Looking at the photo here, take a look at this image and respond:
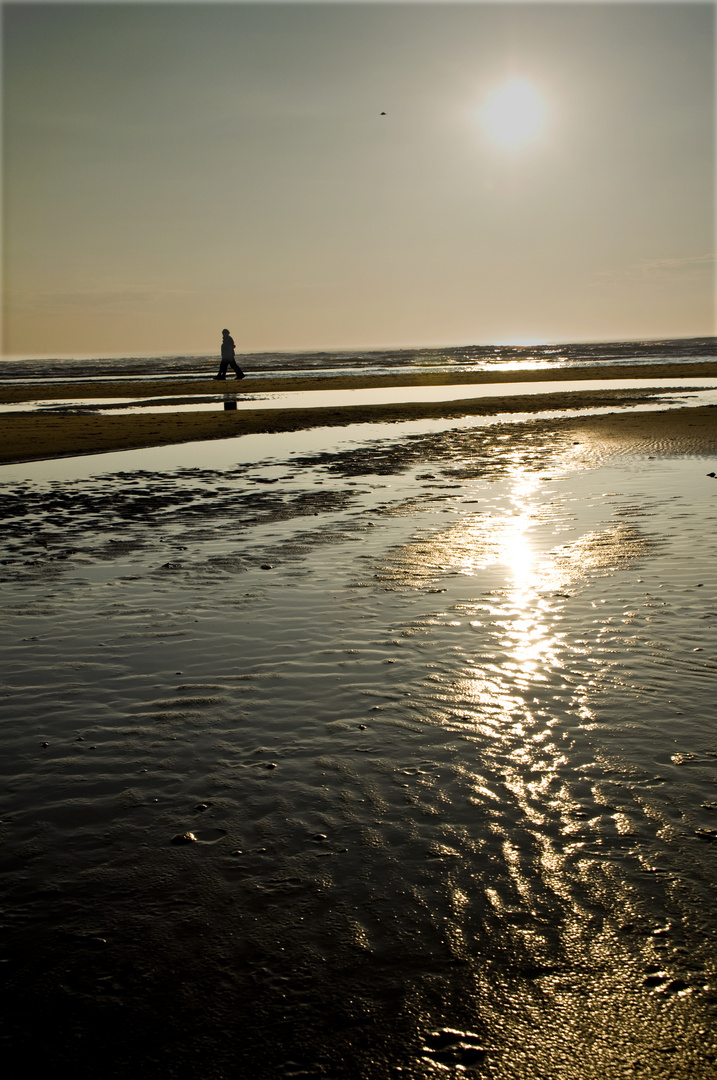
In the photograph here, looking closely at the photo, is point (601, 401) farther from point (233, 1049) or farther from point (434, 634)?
point (233, 1049)

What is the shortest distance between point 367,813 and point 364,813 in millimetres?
20

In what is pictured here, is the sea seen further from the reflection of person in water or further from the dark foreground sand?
the reflection of person in water

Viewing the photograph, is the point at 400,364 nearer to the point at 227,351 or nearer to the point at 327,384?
the point at 327,384

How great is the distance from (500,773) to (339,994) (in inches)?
92.7

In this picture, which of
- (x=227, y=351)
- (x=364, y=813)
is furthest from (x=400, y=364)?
(x=364, y=813)

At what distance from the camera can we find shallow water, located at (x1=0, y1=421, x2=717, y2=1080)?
372 centimetres

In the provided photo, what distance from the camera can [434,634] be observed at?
8.86 meters

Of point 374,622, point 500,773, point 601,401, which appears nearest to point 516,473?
point 374,622

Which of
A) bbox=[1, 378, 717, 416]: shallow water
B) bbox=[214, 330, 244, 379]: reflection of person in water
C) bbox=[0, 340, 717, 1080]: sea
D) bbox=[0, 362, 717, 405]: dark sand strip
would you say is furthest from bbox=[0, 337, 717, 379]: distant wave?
bbox=[0, 340, 717, 1080]: sea

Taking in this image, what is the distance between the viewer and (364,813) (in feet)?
18.0

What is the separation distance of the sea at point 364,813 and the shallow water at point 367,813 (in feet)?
0.07

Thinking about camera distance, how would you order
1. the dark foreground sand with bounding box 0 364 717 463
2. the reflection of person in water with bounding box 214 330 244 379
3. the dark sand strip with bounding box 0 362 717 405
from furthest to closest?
the dark sand strip with bounding box 0 362 717 405 → the reflection of person in water with bounding box 214 330 244 379 → the dark foreground sand with bounding box 0 364 717 463

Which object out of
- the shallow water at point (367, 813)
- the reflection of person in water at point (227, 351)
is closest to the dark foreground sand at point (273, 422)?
the reflection of person in water at point (227, 351)

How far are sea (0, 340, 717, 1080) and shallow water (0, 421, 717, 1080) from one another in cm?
2
